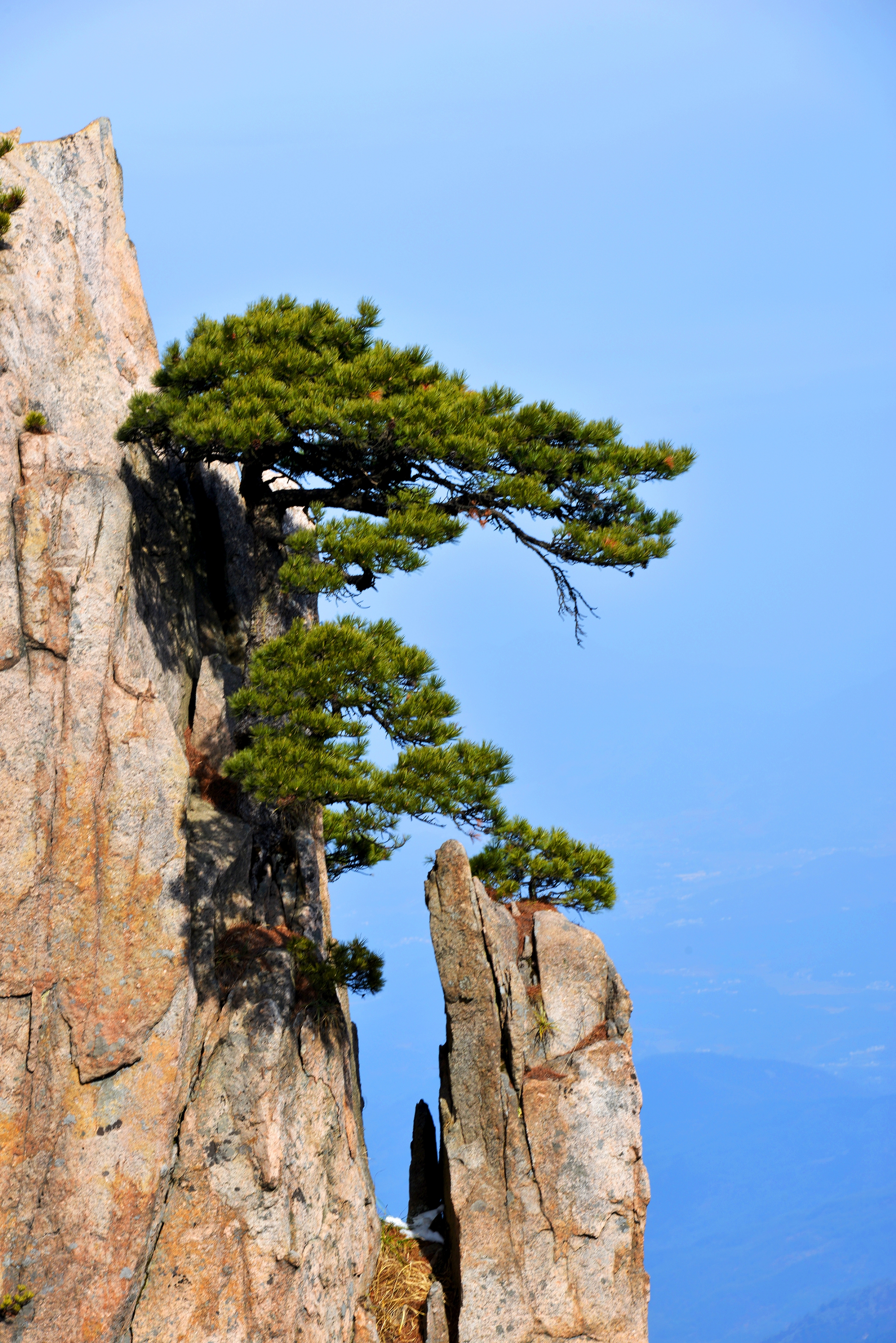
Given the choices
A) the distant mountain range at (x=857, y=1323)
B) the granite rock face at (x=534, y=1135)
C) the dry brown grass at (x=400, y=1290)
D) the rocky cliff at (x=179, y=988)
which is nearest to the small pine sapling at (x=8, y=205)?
the rocky cliff at (x=179, y=988)

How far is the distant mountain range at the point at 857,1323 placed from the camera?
504 ft

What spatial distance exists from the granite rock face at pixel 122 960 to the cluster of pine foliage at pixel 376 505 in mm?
1139

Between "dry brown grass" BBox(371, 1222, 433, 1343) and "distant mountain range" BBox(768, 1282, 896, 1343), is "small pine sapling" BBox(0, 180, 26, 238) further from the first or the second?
"distant mountain range" BBox(768, 1282, 896, 1343)

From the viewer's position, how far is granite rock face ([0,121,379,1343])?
11328mm

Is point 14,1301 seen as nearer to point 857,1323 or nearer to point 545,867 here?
point 545,867

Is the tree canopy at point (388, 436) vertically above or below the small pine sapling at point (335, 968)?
above

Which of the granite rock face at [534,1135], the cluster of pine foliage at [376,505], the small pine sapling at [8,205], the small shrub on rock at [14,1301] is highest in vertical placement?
the small pine sapling at [8,205]

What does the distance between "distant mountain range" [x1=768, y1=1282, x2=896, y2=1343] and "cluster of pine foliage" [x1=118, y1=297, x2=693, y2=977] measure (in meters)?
179

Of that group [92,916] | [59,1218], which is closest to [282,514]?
[92,916]

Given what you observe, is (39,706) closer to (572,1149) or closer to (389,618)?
(389,618)

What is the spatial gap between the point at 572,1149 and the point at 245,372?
11313 millimetres

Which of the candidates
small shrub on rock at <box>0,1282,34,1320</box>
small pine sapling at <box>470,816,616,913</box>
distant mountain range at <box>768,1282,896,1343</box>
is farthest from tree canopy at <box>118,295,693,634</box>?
distant mountain range at <box>768,1282,896,1343</box>

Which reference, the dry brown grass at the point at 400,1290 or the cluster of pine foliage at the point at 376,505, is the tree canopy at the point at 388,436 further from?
the dry brown grass at the point at 400,1290

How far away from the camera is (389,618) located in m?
12.4
